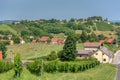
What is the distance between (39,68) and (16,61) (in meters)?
6.07

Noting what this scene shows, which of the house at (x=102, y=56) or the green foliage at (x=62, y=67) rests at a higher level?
the green foliage at (x=62, y=67)

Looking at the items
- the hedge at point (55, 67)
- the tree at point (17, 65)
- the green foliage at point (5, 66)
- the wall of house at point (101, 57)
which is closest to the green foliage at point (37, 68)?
the hedge at point (55, 67)

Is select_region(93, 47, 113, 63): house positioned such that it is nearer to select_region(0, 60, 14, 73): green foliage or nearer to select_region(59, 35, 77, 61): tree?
select_region(59, 35, 77, 61): tree

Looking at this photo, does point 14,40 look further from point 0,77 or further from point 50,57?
point 0,77

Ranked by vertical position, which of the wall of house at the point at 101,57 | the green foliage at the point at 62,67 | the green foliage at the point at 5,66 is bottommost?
the wall of house at the point at 101,57

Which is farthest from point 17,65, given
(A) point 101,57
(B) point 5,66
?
(A) point 101,57

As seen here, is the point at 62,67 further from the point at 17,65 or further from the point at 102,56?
the point at 102,56

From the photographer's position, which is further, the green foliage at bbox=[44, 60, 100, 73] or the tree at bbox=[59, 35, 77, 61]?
the tree at bbox=[59, 35, 77, 61]

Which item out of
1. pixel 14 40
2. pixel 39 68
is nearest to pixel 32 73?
pixel 39 68

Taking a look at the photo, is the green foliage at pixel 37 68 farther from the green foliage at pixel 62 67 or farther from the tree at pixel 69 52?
the tree at pixel 69 52

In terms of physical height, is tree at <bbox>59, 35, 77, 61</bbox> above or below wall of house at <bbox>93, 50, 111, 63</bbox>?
above

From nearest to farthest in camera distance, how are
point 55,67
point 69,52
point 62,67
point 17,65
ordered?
point 17,65 → point 55,67 → point 62,67 → point 69,52

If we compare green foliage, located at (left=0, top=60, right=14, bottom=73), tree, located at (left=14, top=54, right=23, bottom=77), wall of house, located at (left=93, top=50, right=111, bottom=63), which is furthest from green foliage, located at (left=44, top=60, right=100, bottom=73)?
wall of house, located at (left=93, top=50, right=111, bottom=63)

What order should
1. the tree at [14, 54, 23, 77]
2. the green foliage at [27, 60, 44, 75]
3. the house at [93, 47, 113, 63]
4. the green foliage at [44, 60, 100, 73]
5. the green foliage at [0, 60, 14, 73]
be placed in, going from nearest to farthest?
1. the tree at [14, 54, 23, 77]
2. the green foliage at [27, 60, 44, 75]
3. the green foliage at [0, 60, 14, 73]
4. the green foliage at [44, 60, 100, 73]
5. the house at [93, 47, 113, 63]
